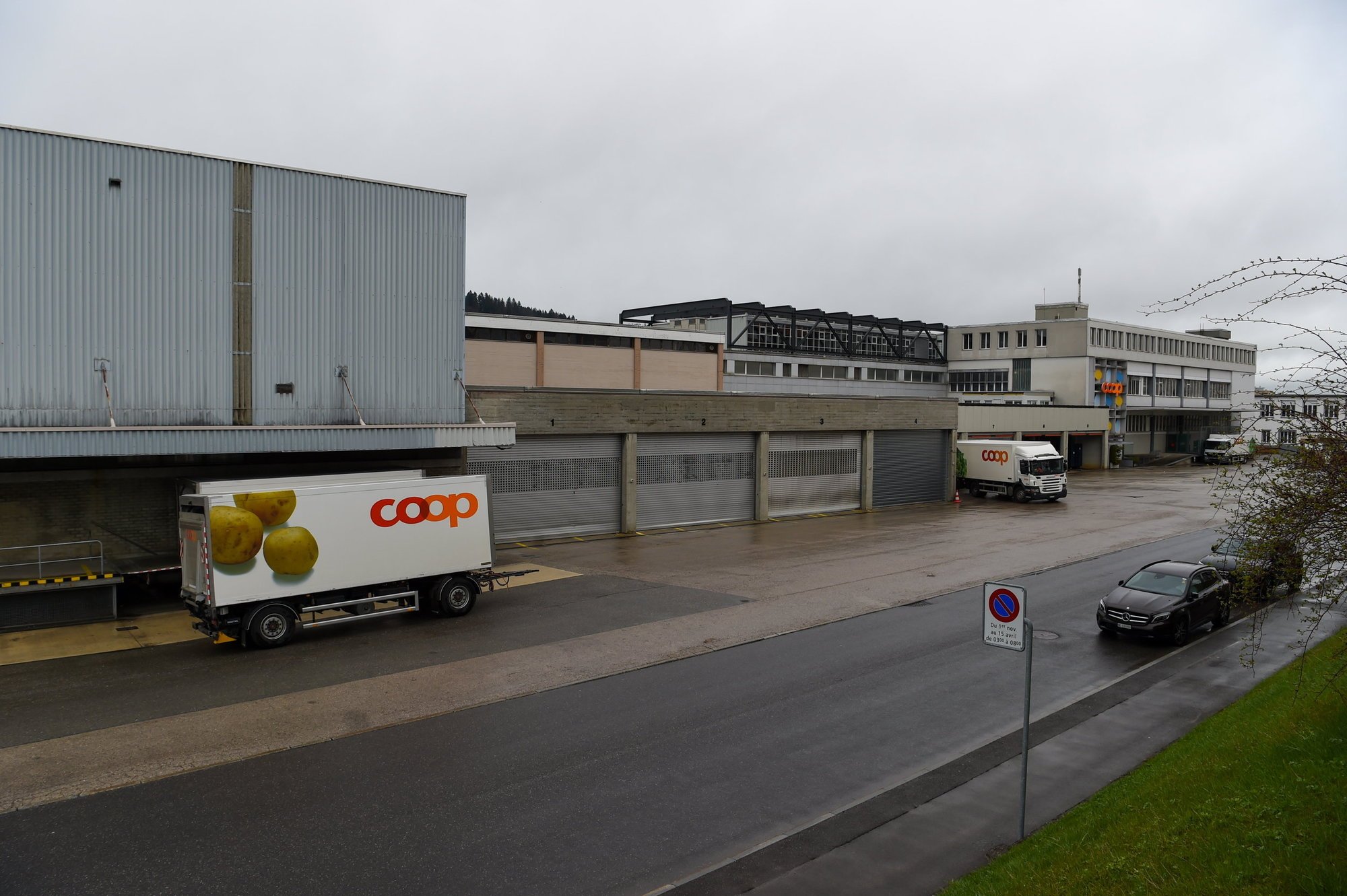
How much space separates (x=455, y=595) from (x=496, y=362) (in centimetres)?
3091

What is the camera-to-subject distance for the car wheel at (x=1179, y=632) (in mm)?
17984

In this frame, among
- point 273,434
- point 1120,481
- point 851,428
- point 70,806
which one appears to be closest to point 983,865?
point 70,806

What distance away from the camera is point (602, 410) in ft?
104

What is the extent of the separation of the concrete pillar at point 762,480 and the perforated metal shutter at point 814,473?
20.6 inches

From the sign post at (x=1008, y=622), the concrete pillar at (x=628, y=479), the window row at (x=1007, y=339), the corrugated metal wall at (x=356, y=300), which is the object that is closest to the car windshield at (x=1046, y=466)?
the concrete pillar at (x=628, y=479)

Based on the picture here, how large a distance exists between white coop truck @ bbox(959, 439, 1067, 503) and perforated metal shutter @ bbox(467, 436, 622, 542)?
914 inches

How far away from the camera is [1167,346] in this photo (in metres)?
89.4

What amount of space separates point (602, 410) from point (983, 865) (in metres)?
24.1

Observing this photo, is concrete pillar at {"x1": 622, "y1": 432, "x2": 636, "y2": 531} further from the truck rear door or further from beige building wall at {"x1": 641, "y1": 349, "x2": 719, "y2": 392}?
beige building wall at {"x1": 641, "y1": 349, "x2": 719, "y2": 392}

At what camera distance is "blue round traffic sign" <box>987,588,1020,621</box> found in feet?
32.5

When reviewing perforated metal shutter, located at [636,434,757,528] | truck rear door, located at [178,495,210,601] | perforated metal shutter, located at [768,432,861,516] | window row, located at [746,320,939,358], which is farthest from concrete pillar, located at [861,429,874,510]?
window row, located at [746,320,939,358]

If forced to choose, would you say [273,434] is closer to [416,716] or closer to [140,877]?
[416,716]

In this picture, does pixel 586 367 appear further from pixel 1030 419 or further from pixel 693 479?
pixel 1030 419

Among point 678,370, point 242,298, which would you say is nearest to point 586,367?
point 678,370
